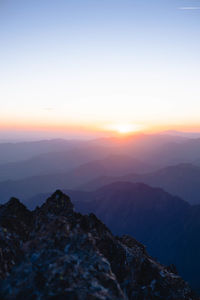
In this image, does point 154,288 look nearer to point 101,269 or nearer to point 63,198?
point 101,269

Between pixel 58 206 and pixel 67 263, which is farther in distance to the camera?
pixel 58 206

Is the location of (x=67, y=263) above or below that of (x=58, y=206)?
below

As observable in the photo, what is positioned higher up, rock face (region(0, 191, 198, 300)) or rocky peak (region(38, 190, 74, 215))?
rocky peak (region(38, 190, 74, 215))

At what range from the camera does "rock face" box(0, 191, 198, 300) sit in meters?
12.2

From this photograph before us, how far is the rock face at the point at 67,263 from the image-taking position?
1220 centimetres

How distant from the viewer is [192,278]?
136m

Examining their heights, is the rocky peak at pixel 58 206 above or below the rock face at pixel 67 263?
above

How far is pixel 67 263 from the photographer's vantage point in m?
13.6

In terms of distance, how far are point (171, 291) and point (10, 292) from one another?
53.3ft

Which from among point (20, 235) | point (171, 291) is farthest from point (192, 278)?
point (20, 235)

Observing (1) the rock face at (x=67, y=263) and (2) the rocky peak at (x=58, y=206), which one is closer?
(1) the rock face at (x=67, y=263)

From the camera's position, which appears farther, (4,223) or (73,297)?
(4,223)

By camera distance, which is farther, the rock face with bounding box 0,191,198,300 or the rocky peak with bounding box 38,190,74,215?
the rocky peak with bounding box 38,190,74,215

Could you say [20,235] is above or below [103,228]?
above
